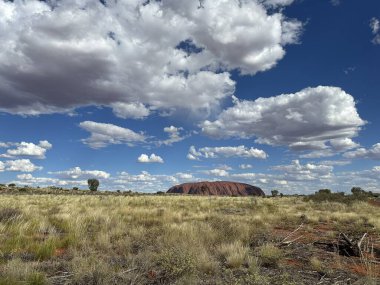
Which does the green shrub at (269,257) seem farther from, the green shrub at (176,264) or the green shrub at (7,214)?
the green shrub at (7,214)

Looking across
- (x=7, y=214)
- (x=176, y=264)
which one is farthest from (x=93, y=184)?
(x=176, y=264)

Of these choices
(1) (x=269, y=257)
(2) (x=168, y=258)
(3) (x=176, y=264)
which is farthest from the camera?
(1) (x=269, y=257)

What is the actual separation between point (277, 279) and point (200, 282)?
1.62 m

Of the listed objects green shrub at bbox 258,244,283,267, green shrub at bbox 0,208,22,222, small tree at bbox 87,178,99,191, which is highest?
small tree at bbox 87,178,99,191

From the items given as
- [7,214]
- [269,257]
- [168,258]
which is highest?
[7,214]

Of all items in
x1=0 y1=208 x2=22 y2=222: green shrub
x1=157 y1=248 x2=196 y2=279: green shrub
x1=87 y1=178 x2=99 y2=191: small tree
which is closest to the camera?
x1=157 y1=248 x2=196 y2=279: green shrub

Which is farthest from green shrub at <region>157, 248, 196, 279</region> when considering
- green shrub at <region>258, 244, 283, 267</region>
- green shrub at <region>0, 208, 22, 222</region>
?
green shrub at <region>0, 208, 22, 222</region>

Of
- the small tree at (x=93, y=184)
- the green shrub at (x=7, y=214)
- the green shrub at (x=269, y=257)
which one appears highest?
the small tree at (x=93, y=184)

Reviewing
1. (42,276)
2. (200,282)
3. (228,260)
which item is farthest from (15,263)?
(228,260)

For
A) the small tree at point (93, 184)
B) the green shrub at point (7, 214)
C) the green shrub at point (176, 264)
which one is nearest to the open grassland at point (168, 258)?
the green shrub at point (176, 264)

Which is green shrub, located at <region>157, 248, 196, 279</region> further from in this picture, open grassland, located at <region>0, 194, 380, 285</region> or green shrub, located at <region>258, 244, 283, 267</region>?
green shrub, located at <region>258, 244, 283, 267</region>

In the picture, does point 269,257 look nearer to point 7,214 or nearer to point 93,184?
point 7,214

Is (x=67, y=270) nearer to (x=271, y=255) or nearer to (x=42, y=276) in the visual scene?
(x=42, y=276)

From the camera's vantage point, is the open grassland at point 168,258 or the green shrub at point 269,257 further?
the green shrub at point 269,257
